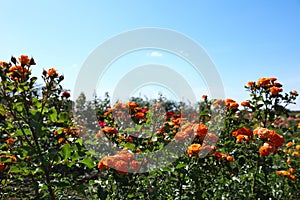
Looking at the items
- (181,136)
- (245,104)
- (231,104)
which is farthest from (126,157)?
(245,104)

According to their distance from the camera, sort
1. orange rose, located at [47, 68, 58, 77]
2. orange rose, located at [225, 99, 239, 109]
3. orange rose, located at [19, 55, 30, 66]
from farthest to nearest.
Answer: orange rose, located at [225, 99, 239, 109] → orange rose, located at [47, 68, 58, 77] → orange rose, located at [19, 55, 30, 66]

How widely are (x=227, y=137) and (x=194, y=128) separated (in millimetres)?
857

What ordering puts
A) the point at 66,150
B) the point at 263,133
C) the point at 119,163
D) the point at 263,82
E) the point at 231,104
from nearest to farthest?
1. the point at 66,150
2. the point at 119,163
3. the point at 263,133
4. the point at 231,104
5. the point at 263,82

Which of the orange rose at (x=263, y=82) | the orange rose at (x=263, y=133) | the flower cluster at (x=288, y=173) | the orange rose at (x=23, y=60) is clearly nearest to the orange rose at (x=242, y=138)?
the orange rose at (x=263, y=133)

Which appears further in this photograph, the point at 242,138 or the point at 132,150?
the point at 242,138

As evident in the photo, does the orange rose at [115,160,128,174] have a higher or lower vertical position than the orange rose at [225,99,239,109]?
lower

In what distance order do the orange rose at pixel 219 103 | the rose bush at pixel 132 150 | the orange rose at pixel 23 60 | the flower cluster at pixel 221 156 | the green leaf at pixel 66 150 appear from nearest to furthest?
the green leaf at pixel 66 150 → the rose bush at pixel 132 150 → the orange rose at pixel 23 60 → the flower cluster at pixel 221 156 → the orange rose at pixel 219 103

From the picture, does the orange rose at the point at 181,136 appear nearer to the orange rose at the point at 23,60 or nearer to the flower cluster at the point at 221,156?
the flower cluster at the point at 221,156

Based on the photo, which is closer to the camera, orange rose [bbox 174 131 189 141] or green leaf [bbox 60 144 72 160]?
green leaf [bbox 60 144 72 160]

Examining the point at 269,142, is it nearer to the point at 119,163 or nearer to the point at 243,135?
the point at 243,135

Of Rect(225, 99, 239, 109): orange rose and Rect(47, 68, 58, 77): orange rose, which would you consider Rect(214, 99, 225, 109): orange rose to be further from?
Rect(47, 68, 58, 77): orange rose

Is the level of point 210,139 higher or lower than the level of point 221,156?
higher

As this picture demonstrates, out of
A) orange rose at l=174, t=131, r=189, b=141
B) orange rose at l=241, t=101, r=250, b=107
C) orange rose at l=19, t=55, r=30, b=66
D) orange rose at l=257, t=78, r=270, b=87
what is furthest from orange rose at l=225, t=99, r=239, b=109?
orange rose at l=19, t=55, r=30, b=66

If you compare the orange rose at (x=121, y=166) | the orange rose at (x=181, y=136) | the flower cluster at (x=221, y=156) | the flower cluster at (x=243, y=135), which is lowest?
the orange rose at (x=121, y=166)
